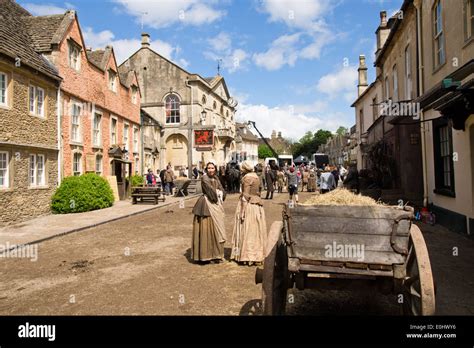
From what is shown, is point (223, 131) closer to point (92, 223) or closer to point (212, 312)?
point (92, 223)

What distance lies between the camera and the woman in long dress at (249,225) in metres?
5.93

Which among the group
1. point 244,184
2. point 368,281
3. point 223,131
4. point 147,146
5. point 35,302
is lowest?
point 35,302

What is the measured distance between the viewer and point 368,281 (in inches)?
117

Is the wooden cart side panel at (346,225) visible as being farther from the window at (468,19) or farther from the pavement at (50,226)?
the pavement at (50,226)

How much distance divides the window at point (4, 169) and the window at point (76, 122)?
4345 mm

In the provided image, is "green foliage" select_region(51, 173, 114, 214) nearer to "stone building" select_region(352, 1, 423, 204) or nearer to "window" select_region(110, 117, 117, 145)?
"window" select_region(110, 117, 117, 145)

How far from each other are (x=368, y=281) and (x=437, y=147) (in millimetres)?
8364

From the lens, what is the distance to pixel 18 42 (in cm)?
1287

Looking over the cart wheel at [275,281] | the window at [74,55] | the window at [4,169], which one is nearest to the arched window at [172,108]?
the window at [74,55]

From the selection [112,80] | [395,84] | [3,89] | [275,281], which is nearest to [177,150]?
[112,80]

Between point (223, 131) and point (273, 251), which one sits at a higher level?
point (223, 131)

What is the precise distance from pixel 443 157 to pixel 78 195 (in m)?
13.4

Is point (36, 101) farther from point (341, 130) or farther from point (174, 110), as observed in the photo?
point (341, 130)

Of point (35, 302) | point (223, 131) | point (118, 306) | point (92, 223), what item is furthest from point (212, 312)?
point (223, 131)
